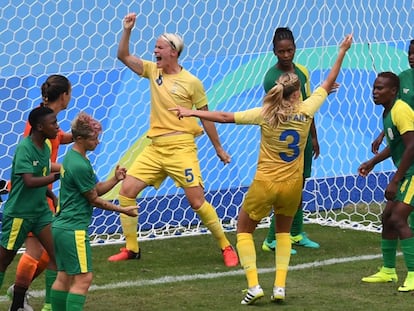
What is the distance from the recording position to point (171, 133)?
9469 millimetres

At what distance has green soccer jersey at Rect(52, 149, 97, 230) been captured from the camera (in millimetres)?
6719

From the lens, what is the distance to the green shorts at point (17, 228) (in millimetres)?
7352

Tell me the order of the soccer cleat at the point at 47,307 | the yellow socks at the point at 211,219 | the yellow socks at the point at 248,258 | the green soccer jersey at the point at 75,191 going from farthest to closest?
the yellow socks at the point at 211,219
the yellow socks at the point at 248,258
the soccer cleat at the point at 47,307
the green soccer jersey at the point at 75,191

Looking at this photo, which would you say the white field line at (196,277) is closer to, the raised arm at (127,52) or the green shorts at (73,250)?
the green shorts at (73,250)

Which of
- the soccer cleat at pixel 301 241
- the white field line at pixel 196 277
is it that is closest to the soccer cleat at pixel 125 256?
the white field line at pixel 196 277

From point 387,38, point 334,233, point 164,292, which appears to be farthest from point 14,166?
point 387,38

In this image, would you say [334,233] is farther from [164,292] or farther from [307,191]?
[164,292]

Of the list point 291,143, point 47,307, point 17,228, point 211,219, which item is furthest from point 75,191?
point 211,219

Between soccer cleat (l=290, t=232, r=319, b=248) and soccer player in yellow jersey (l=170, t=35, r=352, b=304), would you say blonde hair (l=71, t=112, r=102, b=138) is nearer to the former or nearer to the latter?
soccer player in yellow jersey (l=170, t=35, r=352, b=304)

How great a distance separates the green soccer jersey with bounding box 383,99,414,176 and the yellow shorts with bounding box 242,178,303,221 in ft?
2.94

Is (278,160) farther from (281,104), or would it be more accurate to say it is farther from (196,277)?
(196,277)

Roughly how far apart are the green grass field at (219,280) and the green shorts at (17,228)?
2.12 ft

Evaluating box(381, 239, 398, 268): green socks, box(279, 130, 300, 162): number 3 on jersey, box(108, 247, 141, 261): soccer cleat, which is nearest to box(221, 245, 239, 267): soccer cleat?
→ box(108, 247, 141, 261): soccer cleat

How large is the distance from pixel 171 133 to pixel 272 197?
1969 millimetres
